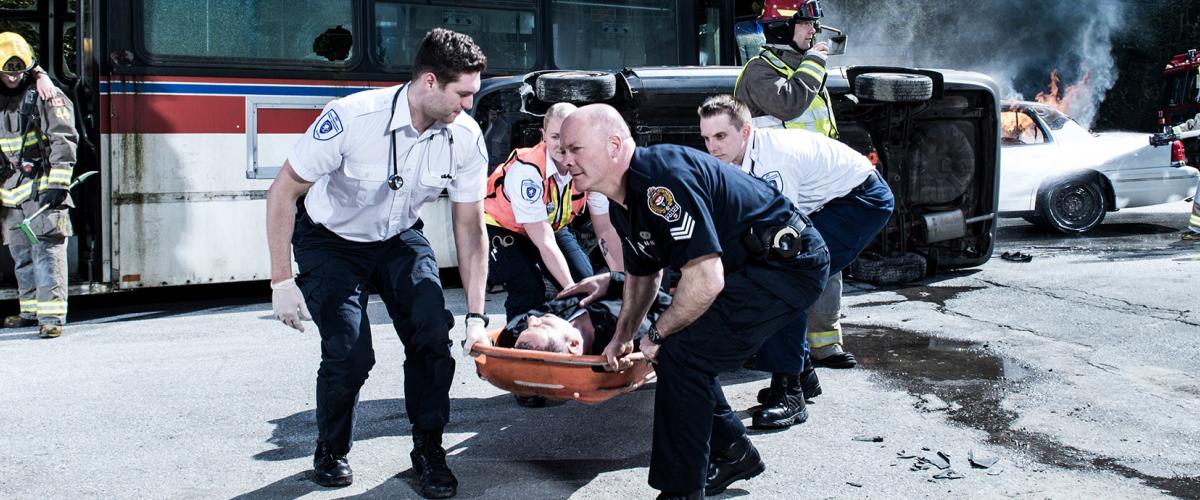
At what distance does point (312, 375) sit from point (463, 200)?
224cm

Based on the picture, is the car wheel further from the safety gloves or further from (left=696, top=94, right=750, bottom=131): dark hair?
the safety gloves

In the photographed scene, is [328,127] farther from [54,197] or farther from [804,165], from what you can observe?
[54,197]

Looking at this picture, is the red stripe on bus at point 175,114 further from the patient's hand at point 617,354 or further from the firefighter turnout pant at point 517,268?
the patient's hand at point 617,354

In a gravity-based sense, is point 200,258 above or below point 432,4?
below

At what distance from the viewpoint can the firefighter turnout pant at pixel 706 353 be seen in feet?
13.1

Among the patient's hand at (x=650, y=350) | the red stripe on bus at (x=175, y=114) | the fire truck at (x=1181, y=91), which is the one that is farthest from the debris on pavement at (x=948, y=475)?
the fire truck at (x=1181, y=91)

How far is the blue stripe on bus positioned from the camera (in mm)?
8273

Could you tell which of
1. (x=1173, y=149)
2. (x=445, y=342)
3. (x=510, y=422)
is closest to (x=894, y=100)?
(x=510, y=422)

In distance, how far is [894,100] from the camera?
27.3 ft

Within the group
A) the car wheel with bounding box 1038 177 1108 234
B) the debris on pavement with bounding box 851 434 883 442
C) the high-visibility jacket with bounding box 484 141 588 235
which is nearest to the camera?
the debris on pavement with bounding box 851 434 883 442

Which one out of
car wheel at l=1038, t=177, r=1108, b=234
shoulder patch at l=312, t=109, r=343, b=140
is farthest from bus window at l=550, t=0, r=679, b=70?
shoulder patch at l=312, t=109, r=343, b=140

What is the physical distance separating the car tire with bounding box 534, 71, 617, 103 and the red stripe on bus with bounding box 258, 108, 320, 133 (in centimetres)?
203

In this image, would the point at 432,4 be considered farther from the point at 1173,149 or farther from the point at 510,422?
the point at 1173,149

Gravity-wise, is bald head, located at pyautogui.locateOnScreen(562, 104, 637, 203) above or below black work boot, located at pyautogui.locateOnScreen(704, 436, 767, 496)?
above
